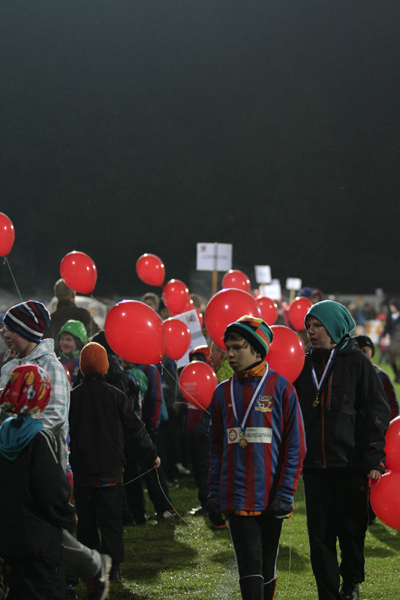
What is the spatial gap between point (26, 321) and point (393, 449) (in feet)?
8.18

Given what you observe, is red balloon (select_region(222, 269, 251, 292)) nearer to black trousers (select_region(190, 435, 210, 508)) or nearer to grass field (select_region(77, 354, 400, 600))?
black trousers (select_region(190, 435, 210, 508))

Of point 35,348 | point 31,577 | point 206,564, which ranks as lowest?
point 206,564

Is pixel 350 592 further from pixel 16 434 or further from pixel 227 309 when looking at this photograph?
pixel 16 434

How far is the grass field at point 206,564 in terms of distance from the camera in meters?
5.04

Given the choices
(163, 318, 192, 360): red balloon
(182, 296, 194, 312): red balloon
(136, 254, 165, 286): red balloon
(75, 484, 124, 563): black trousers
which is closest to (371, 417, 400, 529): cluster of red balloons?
(75, 484, 124, 563): black trousers

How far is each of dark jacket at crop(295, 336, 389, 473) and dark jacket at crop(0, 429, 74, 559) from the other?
1.90 metres

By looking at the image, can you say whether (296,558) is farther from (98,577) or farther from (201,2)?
(201,2)

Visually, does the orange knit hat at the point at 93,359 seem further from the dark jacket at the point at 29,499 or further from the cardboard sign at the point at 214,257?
the cardboard sign at the point at 214,257

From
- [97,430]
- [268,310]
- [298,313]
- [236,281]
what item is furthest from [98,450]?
[298,313]

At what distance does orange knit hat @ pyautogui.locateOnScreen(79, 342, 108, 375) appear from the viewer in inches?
208

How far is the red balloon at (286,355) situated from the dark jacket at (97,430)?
4.05 feet

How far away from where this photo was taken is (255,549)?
12.3ft

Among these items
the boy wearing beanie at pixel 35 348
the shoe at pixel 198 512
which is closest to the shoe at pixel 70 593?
the boy wearing beanie at pixel 35 348

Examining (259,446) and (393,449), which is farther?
(393,449)
